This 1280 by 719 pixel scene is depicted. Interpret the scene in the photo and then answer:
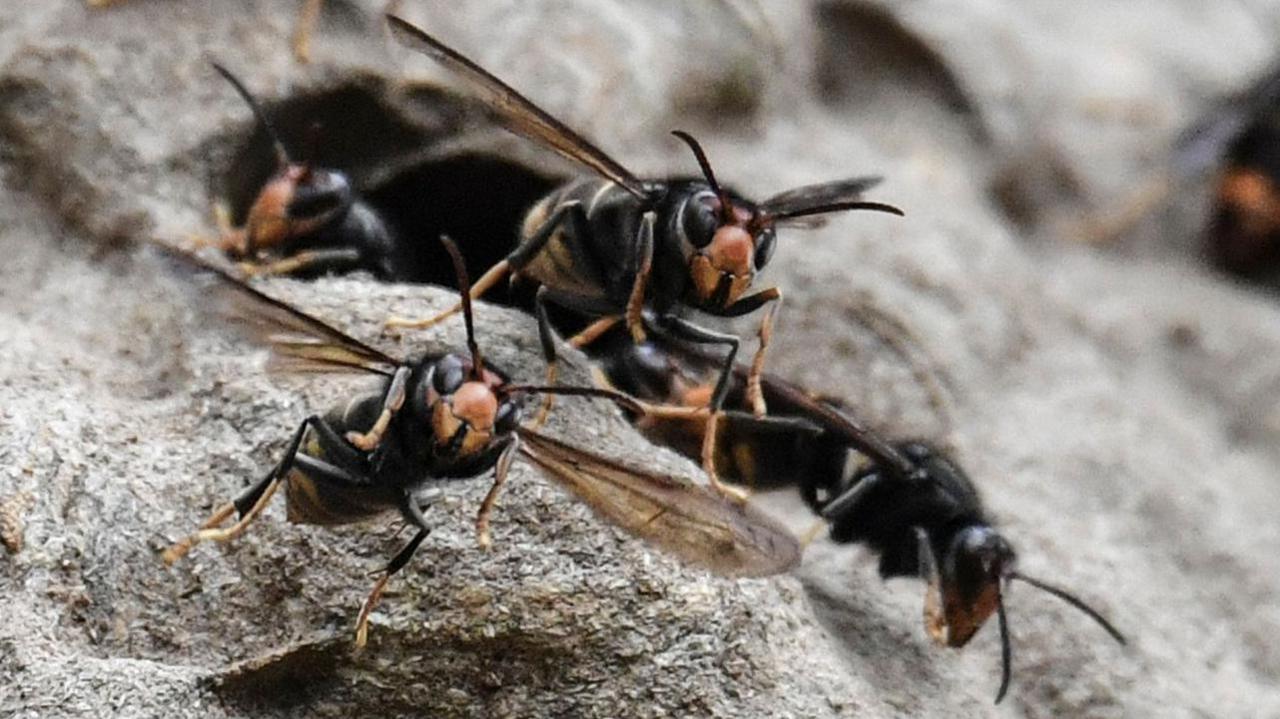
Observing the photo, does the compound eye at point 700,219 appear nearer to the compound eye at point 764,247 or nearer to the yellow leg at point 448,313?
the compound eye at point 764,247

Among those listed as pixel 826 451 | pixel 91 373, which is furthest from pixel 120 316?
pixel 826 451

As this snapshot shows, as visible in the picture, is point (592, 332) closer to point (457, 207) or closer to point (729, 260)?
point (729, 260)

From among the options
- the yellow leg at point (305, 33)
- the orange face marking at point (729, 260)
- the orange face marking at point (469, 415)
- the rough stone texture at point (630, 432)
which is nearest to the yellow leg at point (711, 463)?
the rough stone texture at point (630, 432)

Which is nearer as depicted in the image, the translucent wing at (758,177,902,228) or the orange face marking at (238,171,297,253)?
the translucent wing at (758,177,902,228)

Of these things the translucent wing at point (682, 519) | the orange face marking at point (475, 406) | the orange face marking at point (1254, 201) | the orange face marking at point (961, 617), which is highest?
the orange face marking at point (475, 406)

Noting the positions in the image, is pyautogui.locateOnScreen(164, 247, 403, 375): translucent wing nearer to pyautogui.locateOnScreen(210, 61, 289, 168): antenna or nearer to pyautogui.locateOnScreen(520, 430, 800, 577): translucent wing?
pyautogui.locateOnScreen(520, 430, 800, 577): translucent wing

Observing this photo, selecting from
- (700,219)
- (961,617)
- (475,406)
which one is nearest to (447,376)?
(475,406)

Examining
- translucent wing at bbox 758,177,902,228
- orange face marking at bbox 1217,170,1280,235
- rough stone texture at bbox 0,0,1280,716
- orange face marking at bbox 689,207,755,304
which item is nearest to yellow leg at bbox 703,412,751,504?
rough stone texture at bbox 0,0,1280,716

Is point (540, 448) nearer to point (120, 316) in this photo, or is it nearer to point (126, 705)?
point (126, 705)
